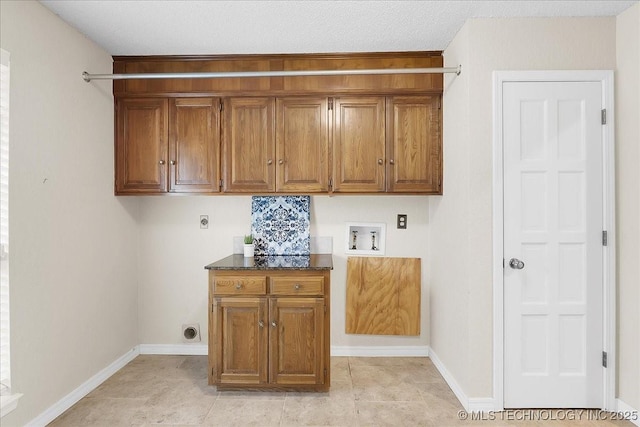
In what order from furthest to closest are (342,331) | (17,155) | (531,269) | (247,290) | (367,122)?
(342,331) < (367,122) < (247,290) < (531,269) < (17,155)

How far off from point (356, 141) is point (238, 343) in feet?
5.92

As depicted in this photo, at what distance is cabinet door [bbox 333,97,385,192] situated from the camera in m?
3.09

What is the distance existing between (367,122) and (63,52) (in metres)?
2.22

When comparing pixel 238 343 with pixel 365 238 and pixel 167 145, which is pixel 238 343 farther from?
pixel 167 145

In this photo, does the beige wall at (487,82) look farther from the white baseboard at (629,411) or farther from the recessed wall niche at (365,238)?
the recessed wall niche at (365,238)

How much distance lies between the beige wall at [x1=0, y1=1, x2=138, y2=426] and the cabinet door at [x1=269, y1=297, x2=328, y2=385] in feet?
4.50

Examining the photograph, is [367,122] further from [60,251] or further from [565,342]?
[60,251]

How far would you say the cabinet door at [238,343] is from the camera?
2717 millimetres

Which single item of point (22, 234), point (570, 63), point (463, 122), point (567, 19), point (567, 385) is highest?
point (567, 19)

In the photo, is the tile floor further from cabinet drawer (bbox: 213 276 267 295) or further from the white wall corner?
cabinet drawer (bbox: 213 276 267 295)

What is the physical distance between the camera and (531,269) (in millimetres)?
2482

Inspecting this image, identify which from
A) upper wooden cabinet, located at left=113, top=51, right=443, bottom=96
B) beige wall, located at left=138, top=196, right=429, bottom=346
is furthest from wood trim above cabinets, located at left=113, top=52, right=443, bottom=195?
beige wall, located at left=138, top=196, right=429, bottom=346

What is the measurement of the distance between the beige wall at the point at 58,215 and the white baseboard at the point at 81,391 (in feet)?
0.12

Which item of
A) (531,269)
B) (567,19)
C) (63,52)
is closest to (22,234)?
(63,52)
